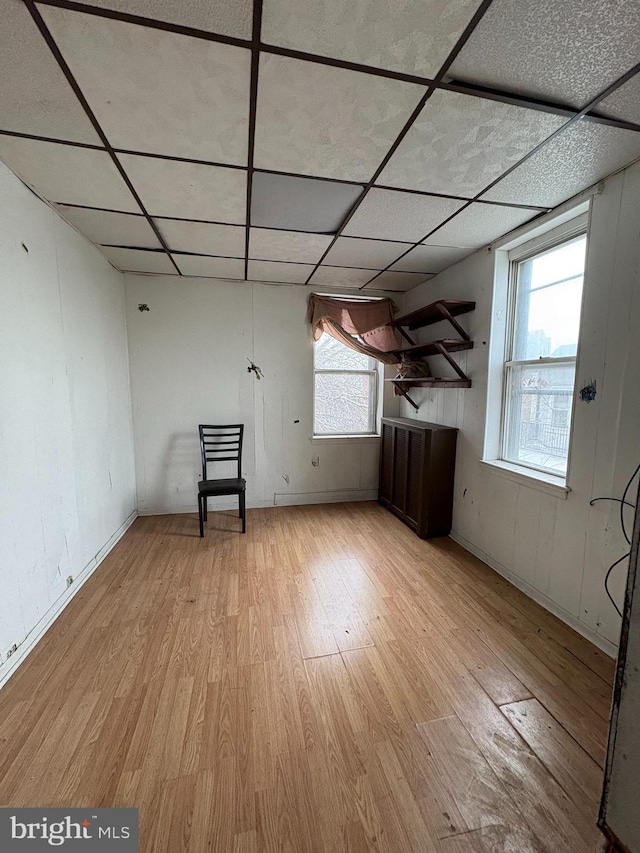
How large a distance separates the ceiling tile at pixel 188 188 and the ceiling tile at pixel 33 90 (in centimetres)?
23

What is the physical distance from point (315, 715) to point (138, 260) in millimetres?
3526

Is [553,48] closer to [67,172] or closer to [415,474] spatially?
[67,172]

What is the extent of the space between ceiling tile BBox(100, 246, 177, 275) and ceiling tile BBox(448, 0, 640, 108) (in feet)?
8.49

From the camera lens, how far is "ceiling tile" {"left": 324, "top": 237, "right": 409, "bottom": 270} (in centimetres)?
263

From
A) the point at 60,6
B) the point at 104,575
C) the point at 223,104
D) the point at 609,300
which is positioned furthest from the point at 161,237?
the point at 609,300

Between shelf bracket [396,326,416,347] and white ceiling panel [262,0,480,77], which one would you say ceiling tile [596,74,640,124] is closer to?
white ceiling panel [262,0,480,77]

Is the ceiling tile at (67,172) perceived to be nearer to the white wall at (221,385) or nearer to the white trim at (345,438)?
the white wall at (221,385)

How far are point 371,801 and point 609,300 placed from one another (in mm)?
2441

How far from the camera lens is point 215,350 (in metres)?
3.66

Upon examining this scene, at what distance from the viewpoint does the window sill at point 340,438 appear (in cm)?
400

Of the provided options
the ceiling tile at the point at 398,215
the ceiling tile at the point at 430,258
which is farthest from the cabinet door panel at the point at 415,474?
the ceiling tile at the point at 398,215

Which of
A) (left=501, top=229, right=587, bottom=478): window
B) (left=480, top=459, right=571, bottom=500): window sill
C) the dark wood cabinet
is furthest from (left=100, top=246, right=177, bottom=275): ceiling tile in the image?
(left=480, top=459, right=571, bottom=500): window sill

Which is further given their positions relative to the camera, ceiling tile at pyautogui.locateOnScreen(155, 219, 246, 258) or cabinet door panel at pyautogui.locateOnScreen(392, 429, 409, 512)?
cabinet door panel at pyautogui.locateOnScreen(392, 429, 409, 512)

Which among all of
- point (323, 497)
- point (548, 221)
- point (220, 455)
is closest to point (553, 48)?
point (548, 221)
